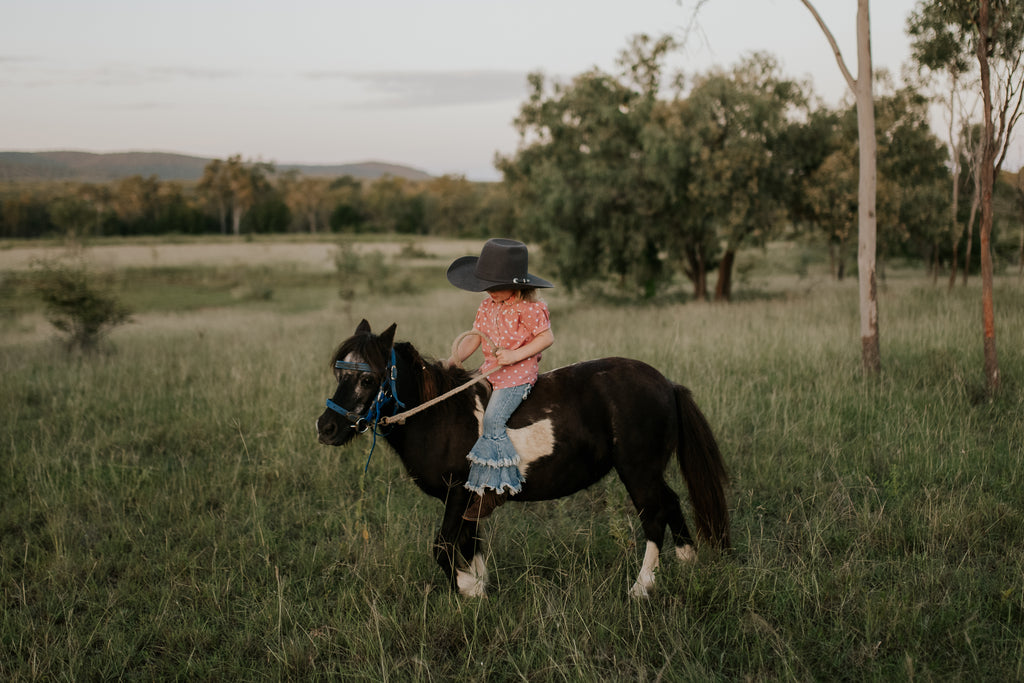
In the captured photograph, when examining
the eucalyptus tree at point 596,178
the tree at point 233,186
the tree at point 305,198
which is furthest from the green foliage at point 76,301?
the tree at point 305,198

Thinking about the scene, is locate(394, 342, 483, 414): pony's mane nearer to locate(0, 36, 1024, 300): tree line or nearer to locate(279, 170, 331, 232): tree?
locate(0, 36, 1024, 300): tree line

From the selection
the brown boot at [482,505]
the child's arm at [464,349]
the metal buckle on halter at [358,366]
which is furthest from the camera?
the child's arm at [464,349]

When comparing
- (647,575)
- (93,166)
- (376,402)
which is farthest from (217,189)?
(647,575)

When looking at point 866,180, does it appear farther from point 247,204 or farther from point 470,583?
point 247,204

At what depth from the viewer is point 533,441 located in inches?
140

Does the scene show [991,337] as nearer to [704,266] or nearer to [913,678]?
[913,678]

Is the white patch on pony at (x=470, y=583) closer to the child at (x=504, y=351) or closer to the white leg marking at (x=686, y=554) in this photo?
the child at (x=504, y=351)

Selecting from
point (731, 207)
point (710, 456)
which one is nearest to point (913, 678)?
point (710, 456)

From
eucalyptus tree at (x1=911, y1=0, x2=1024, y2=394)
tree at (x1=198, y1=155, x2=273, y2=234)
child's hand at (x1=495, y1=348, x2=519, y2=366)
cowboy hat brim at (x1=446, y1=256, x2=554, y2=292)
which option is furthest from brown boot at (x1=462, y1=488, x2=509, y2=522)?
tree at (x1=198, y1=155, x2=273, y2=234)

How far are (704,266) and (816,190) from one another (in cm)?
449

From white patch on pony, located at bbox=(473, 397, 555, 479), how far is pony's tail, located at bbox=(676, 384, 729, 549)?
2.82 ft

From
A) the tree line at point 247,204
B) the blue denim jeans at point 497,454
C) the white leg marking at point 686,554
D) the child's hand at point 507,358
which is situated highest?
the tree line at point 247,204

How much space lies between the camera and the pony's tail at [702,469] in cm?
384

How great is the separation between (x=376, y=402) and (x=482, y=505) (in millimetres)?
845
